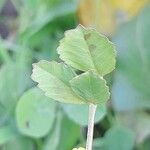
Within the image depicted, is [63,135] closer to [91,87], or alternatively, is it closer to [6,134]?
[6,134]

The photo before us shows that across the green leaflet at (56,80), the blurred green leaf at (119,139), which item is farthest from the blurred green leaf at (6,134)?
the green leaflet at (56,80)

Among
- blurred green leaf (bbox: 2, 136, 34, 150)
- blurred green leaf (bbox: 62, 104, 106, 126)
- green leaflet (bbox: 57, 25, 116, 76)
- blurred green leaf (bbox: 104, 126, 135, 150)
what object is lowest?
blurred green leaf (bbox: 104, 126, 135, 150)

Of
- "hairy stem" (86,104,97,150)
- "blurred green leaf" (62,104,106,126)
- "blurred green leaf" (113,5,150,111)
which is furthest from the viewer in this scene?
"blurred green leaf" (113,5,150,111)

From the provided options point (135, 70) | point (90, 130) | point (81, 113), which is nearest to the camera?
point (90, 130)

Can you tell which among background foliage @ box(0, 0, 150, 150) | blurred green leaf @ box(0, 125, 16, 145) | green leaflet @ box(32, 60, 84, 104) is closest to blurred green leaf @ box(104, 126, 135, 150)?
background foliage @ box(0, 0, 150, 150)

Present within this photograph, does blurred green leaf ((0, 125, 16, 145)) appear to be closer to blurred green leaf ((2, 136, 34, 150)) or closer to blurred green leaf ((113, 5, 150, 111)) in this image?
blurred green leaf ((2, 136, 34, 150))

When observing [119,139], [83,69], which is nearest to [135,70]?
[119,139]
